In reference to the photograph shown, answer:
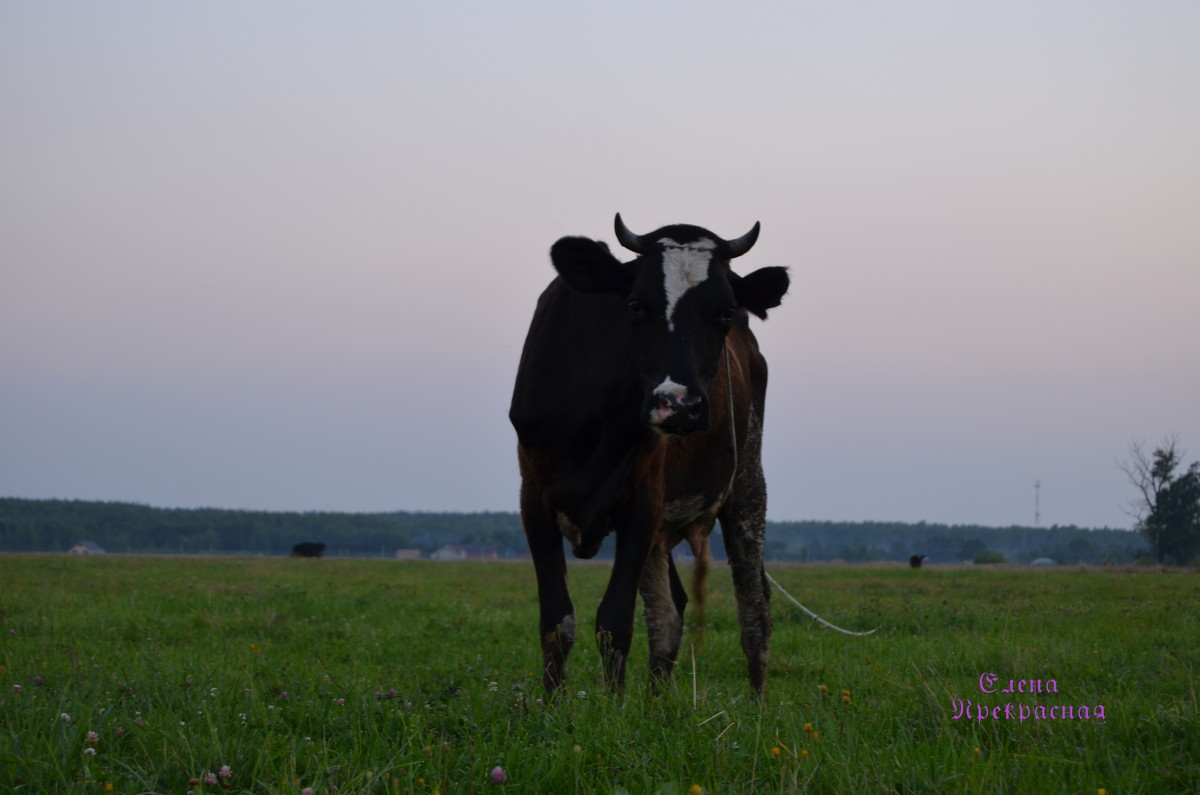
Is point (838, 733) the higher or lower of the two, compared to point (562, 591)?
lower

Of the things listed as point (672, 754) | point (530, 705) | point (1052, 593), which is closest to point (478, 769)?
point (672, 754)

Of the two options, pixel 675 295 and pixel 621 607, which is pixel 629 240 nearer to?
pixel 675 295

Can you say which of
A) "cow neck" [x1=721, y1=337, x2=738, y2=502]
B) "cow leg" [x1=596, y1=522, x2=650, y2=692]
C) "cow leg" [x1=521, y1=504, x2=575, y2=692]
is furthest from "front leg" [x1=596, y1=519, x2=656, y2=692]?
"cow neck" [x1=721, y1=337, x2=738, y2=502]

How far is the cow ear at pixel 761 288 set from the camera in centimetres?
692

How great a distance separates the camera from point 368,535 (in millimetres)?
161875

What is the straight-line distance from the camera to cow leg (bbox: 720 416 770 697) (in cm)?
833

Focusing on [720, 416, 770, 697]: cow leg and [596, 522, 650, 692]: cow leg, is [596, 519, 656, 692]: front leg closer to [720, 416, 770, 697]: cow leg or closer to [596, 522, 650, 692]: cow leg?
[596, 522, 650, 692]: cow leg

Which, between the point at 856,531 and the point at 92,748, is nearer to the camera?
the point at 92,748

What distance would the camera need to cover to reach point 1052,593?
19000 mm

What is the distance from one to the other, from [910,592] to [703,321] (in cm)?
1633

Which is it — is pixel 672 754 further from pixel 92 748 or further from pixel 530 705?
pixel 92 748

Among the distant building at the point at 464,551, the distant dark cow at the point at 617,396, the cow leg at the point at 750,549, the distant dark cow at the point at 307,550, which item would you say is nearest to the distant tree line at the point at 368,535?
the distant building at the point at 464,551

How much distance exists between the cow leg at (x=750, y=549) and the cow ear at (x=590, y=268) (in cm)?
272

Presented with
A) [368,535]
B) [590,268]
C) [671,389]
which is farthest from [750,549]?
[368,535]
